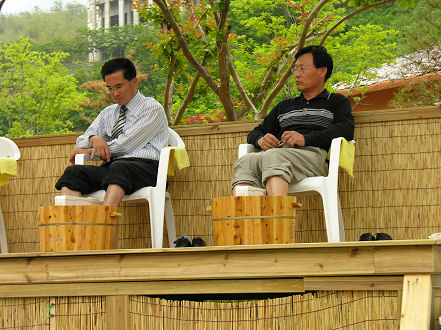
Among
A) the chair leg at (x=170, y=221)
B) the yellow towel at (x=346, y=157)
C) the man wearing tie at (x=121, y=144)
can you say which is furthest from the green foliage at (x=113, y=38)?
the yellow towel at (x=346, y=157)

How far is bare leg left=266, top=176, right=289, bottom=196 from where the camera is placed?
11.5 ft

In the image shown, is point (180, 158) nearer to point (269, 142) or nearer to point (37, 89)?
point (269, 142)

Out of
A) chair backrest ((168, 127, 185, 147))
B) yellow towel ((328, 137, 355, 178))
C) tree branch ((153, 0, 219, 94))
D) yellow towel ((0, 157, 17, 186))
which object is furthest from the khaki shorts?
tree branch ((153, 0, 219, 94))

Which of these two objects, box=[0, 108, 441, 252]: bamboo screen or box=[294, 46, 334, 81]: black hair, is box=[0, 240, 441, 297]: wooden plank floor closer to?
box=[0, 108, 441, 252]: bamboo screen

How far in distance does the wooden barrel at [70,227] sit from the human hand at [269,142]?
3.35 feet

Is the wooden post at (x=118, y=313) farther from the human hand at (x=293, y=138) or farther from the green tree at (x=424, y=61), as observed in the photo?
the green tree at (x=424, y=61)

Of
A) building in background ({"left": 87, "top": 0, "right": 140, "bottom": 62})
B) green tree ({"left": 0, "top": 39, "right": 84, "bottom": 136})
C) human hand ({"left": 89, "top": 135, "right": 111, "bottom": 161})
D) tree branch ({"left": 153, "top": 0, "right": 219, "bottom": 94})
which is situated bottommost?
human hand ({"left": 89, "top": 135, "right": 111, "bottom": 161})

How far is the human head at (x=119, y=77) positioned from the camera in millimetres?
4242

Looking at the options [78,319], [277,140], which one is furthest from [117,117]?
[78,319]

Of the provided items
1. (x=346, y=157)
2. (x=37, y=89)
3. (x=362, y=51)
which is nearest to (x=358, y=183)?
(x=346, y=157)

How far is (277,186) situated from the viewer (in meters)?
3.51

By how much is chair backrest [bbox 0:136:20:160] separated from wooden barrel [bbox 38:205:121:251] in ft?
4.28

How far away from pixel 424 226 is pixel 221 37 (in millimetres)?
3432

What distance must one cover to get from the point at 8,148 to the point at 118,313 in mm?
2100
